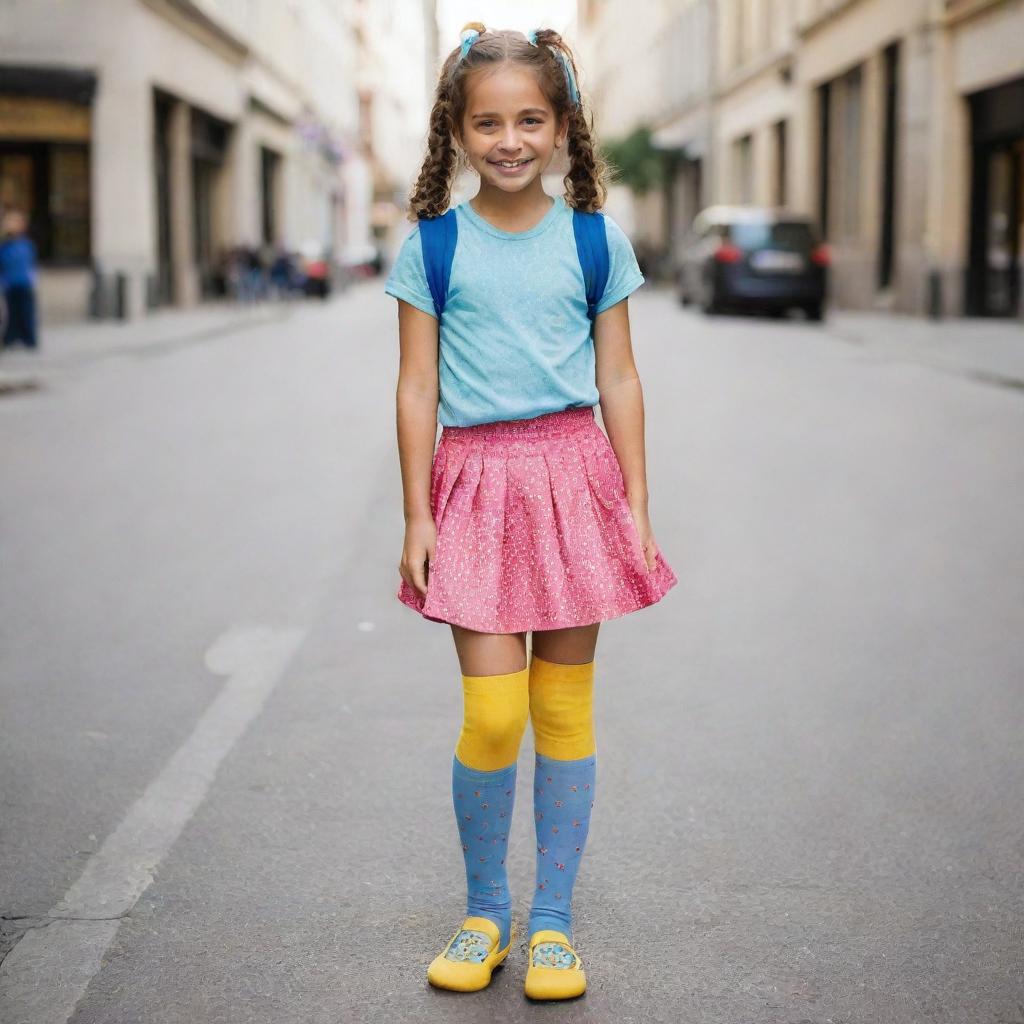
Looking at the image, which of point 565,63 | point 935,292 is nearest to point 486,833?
point 565,63

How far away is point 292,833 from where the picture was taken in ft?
12.6

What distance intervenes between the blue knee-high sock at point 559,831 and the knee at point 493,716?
4.7 inches

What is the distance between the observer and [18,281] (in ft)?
65.4

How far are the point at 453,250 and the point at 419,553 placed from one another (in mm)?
537

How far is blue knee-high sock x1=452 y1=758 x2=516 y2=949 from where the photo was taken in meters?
3.08

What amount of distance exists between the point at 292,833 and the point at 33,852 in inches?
22.3

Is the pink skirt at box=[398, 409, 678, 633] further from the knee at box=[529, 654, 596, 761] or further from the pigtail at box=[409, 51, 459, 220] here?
the pigtail at box=[409, 51, 459, 220]

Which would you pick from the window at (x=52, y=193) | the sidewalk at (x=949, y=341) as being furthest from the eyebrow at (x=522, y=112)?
the window at (x=52, y=193)

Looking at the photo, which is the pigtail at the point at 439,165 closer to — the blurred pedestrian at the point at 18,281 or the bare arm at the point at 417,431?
the bare arm at the point at 417,431

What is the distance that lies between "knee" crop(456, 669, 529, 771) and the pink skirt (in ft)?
0.32

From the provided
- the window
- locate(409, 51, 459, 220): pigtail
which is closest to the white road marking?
locate(409, 51, 459, 220): pigtail

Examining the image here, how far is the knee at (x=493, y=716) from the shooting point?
295cm

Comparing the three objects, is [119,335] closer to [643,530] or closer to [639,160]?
[643,530]

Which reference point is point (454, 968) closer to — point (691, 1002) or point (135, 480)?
point (691, 1002)
